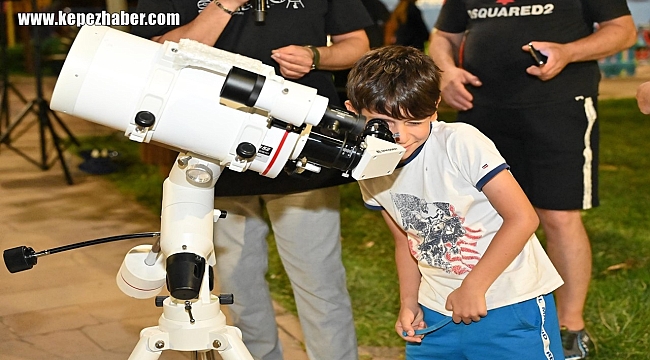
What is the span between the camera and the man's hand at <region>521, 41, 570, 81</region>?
10.4 ft

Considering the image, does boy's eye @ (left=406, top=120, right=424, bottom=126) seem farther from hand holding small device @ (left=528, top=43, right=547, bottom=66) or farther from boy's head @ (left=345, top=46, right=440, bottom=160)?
hand holding small device @ (left=528, top=43, right=547, bottom=66)

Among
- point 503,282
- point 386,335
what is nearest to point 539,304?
point 503,282

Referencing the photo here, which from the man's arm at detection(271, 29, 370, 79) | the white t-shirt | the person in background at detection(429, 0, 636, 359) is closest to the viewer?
the white t-shirt

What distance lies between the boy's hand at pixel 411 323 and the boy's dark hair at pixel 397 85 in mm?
619

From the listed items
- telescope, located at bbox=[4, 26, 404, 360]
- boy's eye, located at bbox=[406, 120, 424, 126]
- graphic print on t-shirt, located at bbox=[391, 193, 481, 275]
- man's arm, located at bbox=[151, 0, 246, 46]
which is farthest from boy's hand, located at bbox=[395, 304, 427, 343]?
man's arm, located at bbox=[151, 0, 246, 46]

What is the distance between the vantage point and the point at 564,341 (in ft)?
11.5

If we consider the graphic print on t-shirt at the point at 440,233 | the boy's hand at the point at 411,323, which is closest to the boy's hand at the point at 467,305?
the graphic print on t-shirt at the point at 440,233

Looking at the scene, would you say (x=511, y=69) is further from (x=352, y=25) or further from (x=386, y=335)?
(x=386, y=335)

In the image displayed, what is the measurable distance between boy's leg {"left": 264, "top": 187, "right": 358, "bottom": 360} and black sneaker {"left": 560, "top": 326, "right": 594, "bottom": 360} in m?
1.00

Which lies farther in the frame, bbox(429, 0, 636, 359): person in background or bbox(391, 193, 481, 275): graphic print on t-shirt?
bbox(429, 0, 636, 359): person in background

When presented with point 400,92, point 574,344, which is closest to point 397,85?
point 400,92

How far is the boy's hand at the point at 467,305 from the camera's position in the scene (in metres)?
2.29

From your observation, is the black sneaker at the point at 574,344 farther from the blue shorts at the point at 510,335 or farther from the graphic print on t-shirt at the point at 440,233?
the graphic print on t-shirt at the point at 440,233

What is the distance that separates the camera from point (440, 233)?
2432 millimetres
